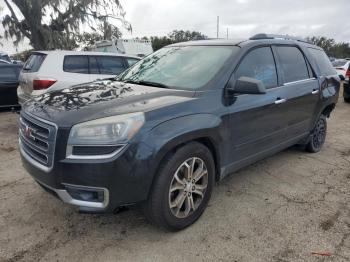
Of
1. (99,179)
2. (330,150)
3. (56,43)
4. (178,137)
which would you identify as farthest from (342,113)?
(56,43)

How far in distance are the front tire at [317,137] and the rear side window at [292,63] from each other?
3.29 ft

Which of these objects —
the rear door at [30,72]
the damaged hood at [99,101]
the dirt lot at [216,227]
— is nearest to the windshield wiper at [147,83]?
the damaged hood at [99,101]

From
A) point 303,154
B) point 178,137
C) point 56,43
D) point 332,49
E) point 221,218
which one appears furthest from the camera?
point 332,49

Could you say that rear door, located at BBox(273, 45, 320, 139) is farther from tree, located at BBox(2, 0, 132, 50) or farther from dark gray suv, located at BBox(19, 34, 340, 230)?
tree, located at BBox(2, 0, 132, 50)

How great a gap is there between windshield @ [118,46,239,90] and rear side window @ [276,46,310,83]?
0.96m

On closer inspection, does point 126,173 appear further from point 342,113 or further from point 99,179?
point 342,113

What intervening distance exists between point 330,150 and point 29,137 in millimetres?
4834

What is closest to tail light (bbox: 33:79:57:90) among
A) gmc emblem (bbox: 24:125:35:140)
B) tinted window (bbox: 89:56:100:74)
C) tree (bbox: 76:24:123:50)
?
tinted window (bbox: 89:56:100:74)

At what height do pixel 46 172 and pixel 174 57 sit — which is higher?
pixel 174 57

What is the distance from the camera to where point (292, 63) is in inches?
184

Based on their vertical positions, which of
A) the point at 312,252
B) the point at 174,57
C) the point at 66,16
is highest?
the point at 66,16

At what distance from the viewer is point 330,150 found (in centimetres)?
589

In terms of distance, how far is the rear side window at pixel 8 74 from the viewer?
8141 millimetres

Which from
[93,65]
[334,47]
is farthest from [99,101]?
[334,47]
